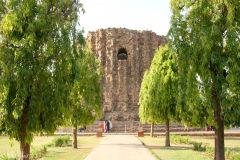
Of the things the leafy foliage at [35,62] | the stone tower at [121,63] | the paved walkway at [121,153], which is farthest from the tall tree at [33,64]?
the stone tower at [121,63]

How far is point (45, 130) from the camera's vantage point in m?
12.4

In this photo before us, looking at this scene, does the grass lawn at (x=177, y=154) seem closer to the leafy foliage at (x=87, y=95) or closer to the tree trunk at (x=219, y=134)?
the leafy foliage at (x=87, y=95)

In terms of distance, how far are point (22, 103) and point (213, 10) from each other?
19.5ft

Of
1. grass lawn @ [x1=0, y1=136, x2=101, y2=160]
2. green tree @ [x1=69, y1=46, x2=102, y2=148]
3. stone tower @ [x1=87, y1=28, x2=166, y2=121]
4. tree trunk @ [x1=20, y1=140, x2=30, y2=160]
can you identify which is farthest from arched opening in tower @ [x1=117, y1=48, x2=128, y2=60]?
tree trunk @ [x1=20, y1=140, x2=30, y2=160]

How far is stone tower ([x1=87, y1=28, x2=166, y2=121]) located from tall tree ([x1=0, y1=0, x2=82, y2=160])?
48.0 metres

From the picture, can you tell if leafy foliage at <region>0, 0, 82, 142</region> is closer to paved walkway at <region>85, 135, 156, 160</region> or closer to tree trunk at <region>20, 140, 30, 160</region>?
tree trunk at <region>20, 140, 30, 160</region>

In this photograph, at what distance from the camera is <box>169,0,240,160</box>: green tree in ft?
41.1

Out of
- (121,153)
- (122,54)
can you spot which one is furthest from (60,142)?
(122,54)

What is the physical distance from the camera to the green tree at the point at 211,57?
493 inches

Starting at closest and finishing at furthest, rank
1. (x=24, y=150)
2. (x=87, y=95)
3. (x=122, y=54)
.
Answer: (x=24, y=150) → (x=87, y=95) → (x=122, y=54)

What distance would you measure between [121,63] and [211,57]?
1956 inches

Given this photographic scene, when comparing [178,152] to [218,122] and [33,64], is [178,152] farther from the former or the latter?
[33,64]

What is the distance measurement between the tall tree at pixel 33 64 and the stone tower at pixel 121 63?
1888 inches

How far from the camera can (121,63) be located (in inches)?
2452
